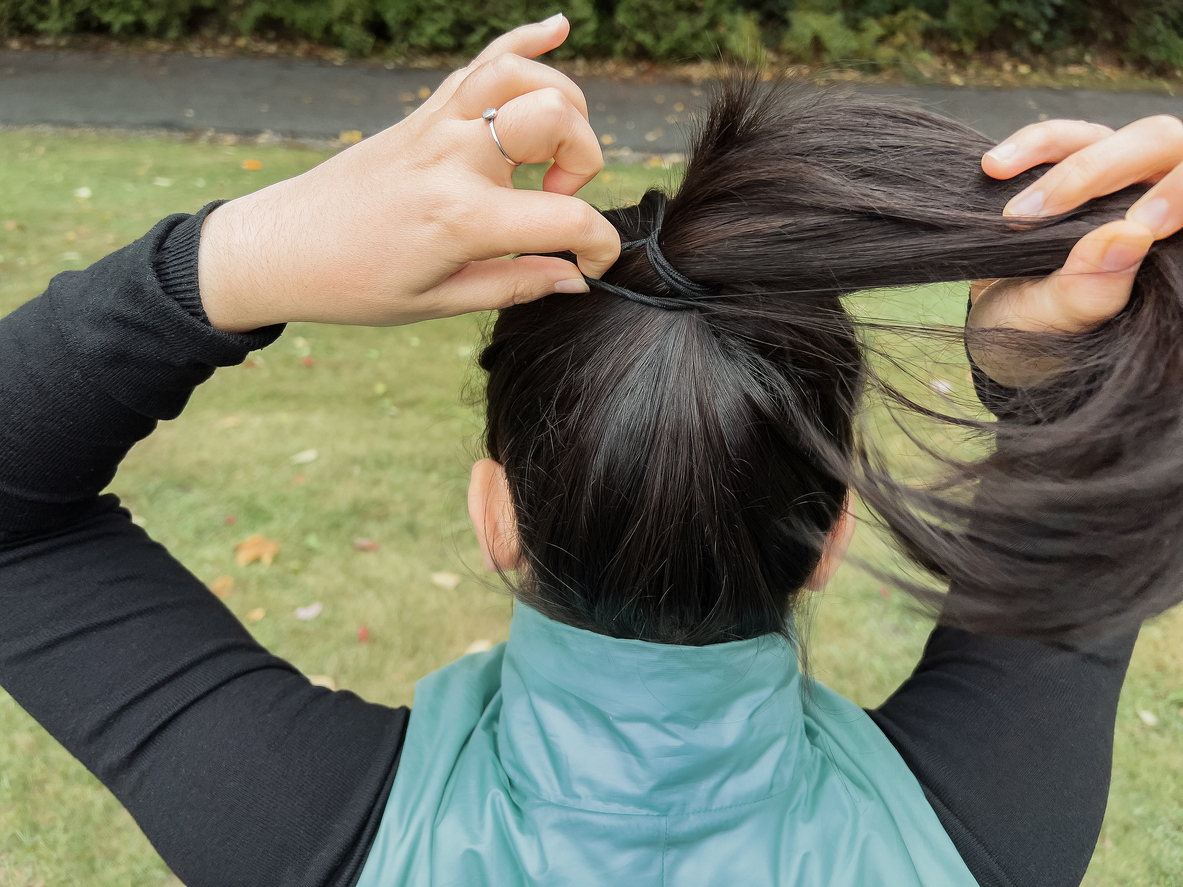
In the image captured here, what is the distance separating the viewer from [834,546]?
1060 mm

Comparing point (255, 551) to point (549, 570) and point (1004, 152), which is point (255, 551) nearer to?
point (549, 570)

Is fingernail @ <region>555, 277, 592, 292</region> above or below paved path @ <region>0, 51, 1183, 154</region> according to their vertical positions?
above

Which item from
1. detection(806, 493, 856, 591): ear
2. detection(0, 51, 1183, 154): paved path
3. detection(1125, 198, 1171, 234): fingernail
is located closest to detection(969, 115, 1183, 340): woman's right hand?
detection(1125, 198, 1171, 234): fingernail

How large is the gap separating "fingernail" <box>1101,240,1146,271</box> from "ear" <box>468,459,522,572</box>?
2.56 feet

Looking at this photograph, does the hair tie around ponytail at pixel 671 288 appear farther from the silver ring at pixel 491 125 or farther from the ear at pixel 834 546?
the ear at pixel 834 546

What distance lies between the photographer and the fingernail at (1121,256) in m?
0.80

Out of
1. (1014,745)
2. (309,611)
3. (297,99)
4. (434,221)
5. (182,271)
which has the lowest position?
(309,611)

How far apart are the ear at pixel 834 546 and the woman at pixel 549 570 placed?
1 cm

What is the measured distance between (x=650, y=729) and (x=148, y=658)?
65cm

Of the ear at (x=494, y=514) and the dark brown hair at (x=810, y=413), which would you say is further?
the ear at (x=494, y=514)

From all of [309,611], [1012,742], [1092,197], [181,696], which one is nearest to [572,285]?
[1092,197]

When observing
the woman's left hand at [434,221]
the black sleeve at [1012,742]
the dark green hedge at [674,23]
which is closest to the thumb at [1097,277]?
the black sleeve at [1012,742]

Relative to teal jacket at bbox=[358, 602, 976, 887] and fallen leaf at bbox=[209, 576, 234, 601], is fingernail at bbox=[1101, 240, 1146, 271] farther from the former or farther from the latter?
fallen leaf at bbox=[209, 576, 234, 601]

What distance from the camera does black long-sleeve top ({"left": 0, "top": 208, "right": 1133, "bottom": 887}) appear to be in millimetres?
980
